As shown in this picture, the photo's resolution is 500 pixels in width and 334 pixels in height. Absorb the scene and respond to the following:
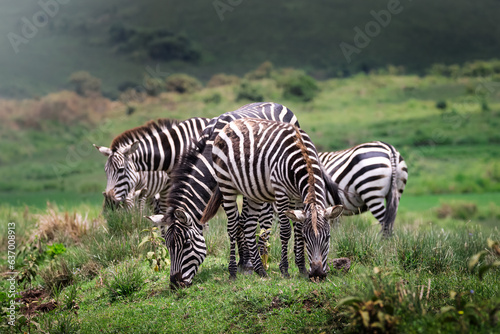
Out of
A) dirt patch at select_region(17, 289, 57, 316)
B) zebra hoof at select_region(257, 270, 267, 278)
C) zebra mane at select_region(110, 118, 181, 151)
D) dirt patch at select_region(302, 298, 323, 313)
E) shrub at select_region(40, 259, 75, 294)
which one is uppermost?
zebra mane at select_region(110, 118, 181, 151)

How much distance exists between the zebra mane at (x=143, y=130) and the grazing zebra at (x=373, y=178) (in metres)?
3.45

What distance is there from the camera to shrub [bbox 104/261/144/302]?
290 inches

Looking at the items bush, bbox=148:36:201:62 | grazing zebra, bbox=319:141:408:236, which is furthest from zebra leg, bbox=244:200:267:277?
bush, bbox=148:36:201:62

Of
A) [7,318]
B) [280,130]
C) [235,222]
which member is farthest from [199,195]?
[7,318]

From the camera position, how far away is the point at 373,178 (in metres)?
9.52

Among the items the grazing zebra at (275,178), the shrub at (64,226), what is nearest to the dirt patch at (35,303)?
the shrub at (64,226)

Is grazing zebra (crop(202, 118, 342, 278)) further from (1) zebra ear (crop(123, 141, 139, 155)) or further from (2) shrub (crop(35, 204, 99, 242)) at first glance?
(2) shrub (crop(35, 204, 99, 242))

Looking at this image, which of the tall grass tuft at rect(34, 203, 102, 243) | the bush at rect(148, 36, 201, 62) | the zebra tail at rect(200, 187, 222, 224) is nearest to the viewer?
the zebra tail at rect(200, 187, 222, 224)

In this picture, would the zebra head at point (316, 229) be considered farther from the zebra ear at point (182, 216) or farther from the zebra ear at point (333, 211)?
the zebra ear at point (182, 216)

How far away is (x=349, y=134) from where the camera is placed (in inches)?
1125

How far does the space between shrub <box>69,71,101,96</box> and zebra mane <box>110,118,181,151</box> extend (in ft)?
80.9

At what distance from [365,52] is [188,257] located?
30.2 m

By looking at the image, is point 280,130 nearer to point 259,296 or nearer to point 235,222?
point 235,222

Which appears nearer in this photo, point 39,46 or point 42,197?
point 42,197
